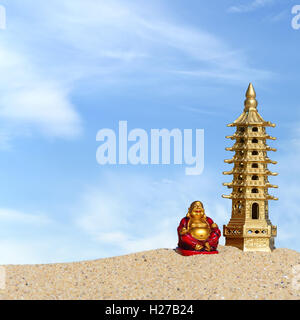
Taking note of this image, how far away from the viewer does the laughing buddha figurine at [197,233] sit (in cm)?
1902

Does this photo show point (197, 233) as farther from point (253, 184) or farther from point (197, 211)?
point (253, 184)

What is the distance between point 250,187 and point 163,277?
16.5 ft

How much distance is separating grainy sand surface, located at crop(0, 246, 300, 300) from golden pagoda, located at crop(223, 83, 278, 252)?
569 mm

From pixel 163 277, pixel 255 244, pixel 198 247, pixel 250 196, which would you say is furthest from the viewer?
pixel 250 196

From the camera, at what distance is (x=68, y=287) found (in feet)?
56.2

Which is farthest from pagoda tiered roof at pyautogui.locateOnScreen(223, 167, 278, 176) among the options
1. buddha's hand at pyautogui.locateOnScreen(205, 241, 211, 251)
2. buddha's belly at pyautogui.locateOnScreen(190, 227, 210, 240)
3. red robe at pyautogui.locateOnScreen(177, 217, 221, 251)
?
→ buddha's hand at pyautogui.locateOnScreen(205, 241, 211, 251)

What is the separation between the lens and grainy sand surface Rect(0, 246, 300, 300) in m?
16.3

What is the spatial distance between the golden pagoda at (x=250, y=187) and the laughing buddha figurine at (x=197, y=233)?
45.9 inches

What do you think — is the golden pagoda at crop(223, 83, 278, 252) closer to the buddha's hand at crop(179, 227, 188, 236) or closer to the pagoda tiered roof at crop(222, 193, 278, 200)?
the pagoda tiered roof at crop(222, 193, 278, 200)

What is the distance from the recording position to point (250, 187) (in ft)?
66.5

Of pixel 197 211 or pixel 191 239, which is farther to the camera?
pixel 197 211

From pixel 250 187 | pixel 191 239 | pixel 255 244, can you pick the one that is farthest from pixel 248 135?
pixel 191 239
